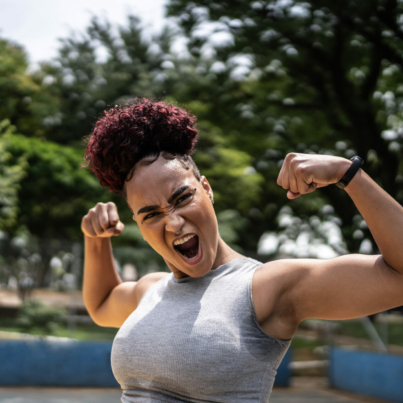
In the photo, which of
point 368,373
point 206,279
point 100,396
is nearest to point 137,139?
point 206,279

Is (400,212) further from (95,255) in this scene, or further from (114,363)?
(95,255)

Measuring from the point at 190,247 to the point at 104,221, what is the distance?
1.63ft

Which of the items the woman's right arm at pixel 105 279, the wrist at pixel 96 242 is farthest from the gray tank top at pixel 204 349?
the wrist at pixel 96 242

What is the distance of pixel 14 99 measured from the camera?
2200 cm

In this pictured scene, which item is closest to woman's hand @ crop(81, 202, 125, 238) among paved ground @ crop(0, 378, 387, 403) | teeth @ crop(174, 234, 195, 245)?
teeth @ crop(174, 234, 195, 245)

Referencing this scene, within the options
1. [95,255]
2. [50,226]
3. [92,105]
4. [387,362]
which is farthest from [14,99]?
[95,255]

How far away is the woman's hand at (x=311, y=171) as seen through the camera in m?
1.42

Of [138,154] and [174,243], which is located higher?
[138,154]

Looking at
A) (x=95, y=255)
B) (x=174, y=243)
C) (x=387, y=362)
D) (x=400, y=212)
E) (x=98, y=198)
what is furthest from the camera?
(x=98, y=198)

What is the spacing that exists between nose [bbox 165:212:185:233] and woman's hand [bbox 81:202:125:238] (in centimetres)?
45

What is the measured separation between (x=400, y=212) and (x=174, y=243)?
0.69 m

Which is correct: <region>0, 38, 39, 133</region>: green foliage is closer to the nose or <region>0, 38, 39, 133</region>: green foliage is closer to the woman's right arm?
the woman's right arm

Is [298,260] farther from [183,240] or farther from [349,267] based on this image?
[183,240]

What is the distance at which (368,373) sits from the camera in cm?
1023
